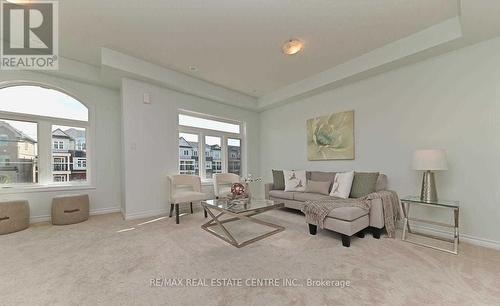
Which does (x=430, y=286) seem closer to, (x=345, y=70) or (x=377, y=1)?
(x=377, y=1)

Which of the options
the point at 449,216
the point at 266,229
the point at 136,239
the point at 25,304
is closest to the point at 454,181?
the point at 449,216

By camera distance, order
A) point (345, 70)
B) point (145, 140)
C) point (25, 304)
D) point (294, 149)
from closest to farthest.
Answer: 1. point (25, 304)
2. point (345, 70)
3. point (145, 140)
4. point (294, 149)

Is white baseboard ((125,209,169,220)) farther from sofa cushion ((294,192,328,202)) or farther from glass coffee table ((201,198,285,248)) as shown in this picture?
sofa cushion ((294,192,328,202))

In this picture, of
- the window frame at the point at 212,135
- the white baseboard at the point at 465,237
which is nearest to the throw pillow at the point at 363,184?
the white baseboard at the point at 465,237

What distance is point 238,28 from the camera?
2.61 metres

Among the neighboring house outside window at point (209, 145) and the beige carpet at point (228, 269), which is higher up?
the neighboring house outside window at point (209, 145)

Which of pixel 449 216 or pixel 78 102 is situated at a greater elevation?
pixel 78 102

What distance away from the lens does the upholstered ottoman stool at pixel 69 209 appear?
129 inches

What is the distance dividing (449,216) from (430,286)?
5.33ft

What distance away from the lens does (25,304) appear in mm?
1439

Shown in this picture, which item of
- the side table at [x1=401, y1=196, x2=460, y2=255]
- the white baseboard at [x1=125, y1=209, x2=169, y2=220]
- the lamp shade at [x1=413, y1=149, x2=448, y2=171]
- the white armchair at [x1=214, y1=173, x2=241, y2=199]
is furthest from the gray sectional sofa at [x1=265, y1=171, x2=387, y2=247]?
the white baseboard at [x1=125, y1=209, x2=169, y2=220]

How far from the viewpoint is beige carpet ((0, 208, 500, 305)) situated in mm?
1513

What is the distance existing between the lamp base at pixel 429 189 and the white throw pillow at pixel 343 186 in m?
0.96

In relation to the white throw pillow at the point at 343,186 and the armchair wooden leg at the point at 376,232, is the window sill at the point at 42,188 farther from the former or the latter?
the armchair wooden leg at the point at 376,232
